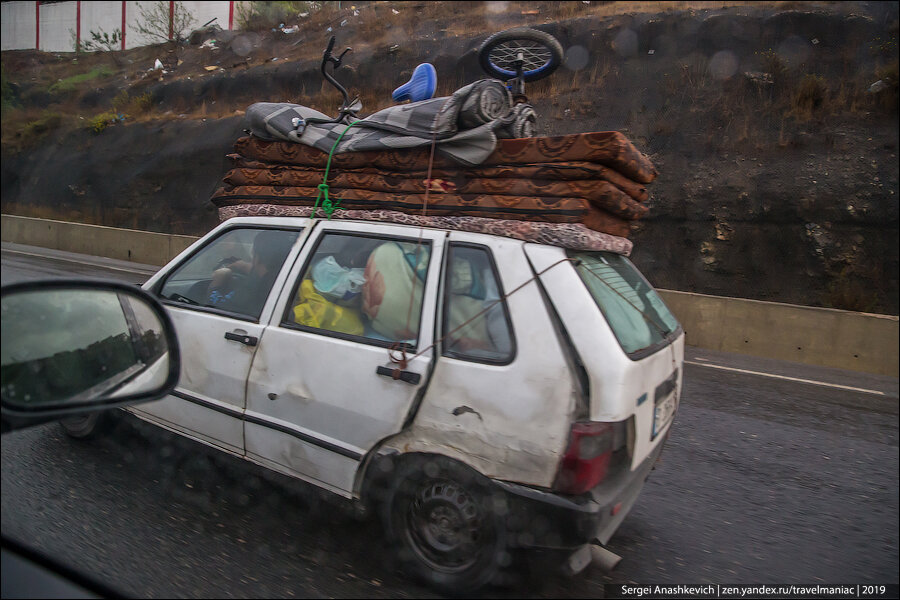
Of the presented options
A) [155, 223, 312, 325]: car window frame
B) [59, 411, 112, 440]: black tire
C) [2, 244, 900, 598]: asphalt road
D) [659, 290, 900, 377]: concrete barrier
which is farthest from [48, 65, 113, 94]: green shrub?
[2, 244, 900, 598]: asphalt road

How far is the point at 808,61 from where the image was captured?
1592cm

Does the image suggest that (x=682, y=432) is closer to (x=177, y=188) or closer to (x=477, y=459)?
(x=477, y=459)

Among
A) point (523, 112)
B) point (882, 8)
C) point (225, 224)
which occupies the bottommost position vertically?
point (225, 224)

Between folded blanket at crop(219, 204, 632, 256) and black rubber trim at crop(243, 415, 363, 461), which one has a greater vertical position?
folded blanket at crop(219, 204, 632, 256)

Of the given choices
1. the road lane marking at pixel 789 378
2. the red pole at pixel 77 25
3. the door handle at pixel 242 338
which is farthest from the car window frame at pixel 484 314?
the red pole at pixel 77 25

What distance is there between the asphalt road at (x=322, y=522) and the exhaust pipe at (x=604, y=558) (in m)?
0.05

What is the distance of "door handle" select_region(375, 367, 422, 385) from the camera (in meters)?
2.71

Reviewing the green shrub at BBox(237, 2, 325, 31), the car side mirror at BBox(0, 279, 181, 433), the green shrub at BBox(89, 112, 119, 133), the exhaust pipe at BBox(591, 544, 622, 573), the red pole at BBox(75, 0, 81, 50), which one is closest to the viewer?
the car side mirror at BBox(0, 279, 181, 433)

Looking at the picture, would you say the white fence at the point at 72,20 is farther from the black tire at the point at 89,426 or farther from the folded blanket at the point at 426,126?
the black tire at the point at 89,426

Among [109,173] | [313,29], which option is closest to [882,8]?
[313,29]

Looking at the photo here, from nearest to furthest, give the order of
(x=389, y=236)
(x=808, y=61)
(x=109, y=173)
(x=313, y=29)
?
(x=389, y=236) → (x=808, y=61) → (x=109, y=173) → (x=313, y=29)

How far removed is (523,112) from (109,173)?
88.8 feet

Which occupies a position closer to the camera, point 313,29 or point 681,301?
point 681,301

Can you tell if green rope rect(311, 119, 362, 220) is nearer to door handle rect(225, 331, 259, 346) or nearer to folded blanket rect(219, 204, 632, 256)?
folded blanket rect(219, 204, 632, 256)
